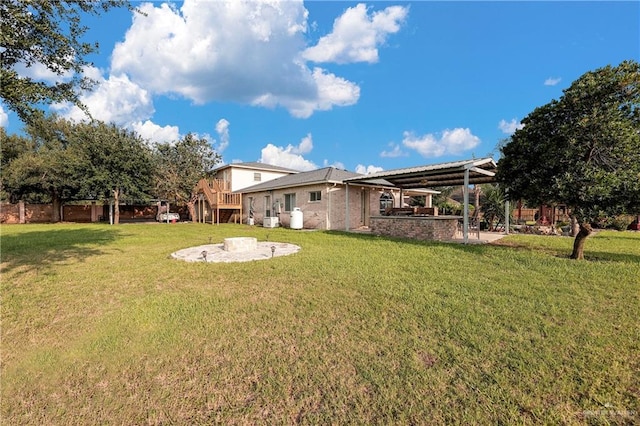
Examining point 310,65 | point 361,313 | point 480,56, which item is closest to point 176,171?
point 310,65

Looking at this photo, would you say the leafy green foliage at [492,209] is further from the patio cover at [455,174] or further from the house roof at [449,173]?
the house roof at [449,173]

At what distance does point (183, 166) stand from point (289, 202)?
53.6 feet

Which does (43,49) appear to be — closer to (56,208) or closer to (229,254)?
(229,254)

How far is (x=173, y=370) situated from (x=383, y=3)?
1423 centimetres

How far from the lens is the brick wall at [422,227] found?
1158cm

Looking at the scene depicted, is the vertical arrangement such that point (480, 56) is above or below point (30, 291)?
above

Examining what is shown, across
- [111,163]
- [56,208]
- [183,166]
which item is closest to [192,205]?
[183,166]

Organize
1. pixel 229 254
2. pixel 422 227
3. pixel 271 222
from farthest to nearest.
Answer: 1. pixel 271 222
2. pixel 422 227
3. pixel 229 254

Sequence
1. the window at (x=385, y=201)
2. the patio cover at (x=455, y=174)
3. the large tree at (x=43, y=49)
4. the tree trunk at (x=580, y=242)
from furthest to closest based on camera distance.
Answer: the window at (x=385, y=201) → the patio cover at (x=455, y=174) → the tree trunk at (x=580, y=242) → the large tree at (x=43, y=49)

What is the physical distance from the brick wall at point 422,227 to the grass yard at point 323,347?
17.8ft

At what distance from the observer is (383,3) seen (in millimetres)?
11734

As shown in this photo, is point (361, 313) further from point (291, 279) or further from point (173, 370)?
point (173, 370)

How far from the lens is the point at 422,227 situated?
1193cm

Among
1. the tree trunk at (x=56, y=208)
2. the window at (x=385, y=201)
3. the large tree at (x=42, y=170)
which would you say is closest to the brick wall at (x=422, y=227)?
the window at (x=385, y=201)
